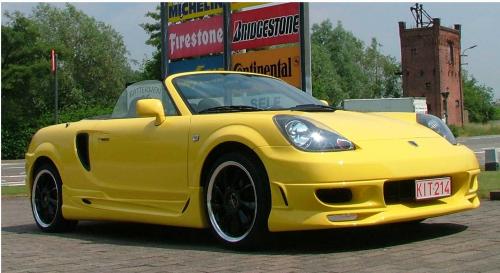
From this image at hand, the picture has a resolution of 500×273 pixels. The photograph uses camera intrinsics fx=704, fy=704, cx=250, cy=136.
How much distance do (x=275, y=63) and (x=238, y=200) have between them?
7.02 metres

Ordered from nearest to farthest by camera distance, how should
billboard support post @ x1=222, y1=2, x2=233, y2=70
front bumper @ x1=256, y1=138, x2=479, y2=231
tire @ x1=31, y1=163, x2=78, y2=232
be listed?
front bumper @ x1=256, y1=138, x2=479, y2=231, tire @ x1=31, y1=163, x2=78, y2=232, billboard support post @ x1=222, y1=2, x2=233, y2=70

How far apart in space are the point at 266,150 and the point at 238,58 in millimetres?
8185

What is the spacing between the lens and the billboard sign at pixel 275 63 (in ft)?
36.5

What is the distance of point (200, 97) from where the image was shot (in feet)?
18.3

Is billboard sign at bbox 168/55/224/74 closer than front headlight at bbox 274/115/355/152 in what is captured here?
No

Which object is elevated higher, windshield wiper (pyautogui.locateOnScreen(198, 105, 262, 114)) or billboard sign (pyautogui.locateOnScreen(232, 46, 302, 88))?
billboard sign (pyautogui.locateOnScreen(232, 46, 302, 88))

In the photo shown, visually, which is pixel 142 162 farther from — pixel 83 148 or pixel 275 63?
pixel 275 63

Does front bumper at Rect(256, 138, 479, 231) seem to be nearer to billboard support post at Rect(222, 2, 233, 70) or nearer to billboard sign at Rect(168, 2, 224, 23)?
billboard support post at Rect(222, 2, 233, 70)

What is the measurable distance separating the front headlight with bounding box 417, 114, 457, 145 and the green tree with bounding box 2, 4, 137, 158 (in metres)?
33.8

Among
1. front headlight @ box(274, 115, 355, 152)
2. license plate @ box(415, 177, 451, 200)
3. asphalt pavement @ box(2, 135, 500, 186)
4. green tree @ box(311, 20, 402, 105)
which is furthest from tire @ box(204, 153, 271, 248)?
green tree @ box(311, 20, 402, 105)

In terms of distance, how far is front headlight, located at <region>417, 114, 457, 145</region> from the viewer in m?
5.34

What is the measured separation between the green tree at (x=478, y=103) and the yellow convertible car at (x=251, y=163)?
3796 inches

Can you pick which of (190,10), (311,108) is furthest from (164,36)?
(311,108)

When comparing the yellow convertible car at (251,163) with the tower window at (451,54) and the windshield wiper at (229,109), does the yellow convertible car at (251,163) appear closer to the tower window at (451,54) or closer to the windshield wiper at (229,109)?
the windshield wiper at (229,109)
